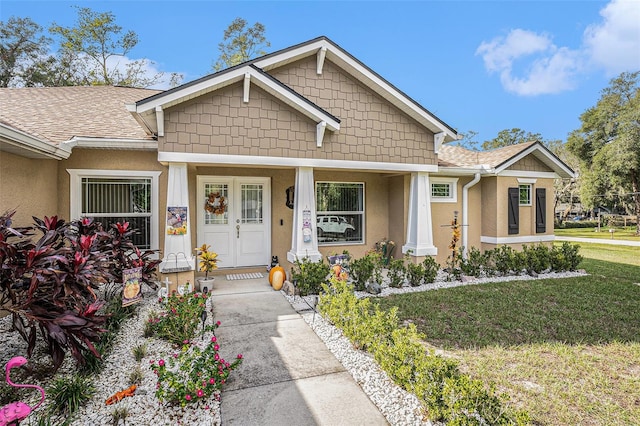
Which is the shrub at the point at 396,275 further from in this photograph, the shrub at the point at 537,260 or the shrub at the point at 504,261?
the shrub at the point at 537,260

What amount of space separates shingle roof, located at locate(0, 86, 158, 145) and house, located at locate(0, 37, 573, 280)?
2.0 inches

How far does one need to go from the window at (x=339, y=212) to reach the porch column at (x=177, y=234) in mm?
3802

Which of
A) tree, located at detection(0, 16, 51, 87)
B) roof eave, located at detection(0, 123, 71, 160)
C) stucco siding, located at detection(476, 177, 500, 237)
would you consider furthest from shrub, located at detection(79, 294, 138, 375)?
tree, located at detection(0, 16, 51, 87)

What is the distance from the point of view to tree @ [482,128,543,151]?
148 ft

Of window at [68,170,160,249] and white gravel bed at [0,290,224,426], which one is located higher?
window at [68,170,160,249]

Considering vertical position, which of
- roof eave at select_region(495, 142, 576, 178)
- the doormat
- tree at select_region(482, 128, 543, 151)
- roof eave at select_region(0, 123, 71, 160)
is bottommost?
the doormat

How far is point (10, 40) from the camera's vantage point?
1797cm

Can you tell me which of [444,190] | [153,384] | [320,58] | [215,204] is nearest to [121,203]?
[215,204]

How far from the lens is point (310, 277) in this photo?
6934 millimetres

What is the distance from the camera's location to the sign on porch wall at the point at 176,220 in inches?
266

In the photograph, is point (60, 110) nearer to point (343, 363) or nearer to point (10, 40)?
point (343, 363)

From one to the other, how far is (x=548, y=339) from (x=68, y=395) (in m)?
6.15

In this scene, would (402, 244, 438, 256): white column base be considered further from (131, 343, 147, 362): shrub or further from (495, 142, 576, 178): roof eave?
(131, 343, 147, 362): shrub

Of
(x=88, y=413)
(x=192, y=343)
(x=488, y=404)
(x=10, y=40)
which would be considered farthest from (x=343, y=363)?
(x=10, y=40)
